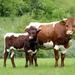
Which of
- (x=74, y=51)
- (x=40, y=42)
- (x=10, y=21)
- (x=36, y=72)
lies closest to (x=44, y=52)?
(x=74, y=51)

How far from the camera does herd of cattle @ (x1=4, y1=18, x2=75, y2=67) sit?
20720 millimetres

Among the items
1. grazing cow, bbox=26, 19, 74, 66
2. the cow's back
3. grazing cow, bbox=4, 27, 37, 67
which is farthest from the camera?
the cow's back

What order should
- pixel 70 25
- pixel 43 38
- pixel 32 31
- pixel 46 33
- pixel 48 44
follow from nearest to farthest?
pixel 70 25, pixel 32 31, pixel 48 44, pixel 46 33, pixel 43 38

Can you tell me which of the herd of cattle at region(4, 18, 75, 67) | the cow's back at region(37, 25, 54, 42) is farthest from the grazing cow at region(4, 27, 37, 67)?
the cow's back at region(37, 25, 54, 42)

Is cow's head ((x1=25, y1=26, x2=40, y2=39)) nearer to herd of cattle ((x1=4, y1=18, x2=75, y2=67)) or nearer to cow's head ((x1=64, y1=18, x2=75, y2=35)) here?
herd of cattle ((x1=4, y1=18, x2=75, y2=67))

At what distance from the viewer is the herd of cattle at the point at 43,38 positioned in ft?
68.0

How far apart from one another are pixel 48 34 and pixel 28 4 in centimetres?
3919

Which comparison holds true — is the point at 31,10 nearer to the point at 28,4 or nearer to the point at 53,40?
the point at 28,4

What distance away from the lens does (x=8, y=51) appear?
21688 mm

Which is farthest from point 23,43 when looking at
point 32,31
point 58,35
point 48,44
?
point 58,35

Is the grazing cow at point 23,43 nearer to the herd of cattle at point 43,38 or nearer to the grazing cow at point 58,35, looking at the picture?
the herd of cattle at point 43,38

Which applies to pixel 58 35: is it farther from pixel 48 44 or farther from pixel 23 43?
pixel 23 43

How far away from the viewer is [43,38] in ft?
70.4

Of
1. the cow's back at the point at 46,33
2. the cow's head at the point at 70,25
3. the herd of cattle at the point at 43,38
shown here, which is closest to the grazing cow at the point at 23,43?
the herd of cattle at the point at 43,38
